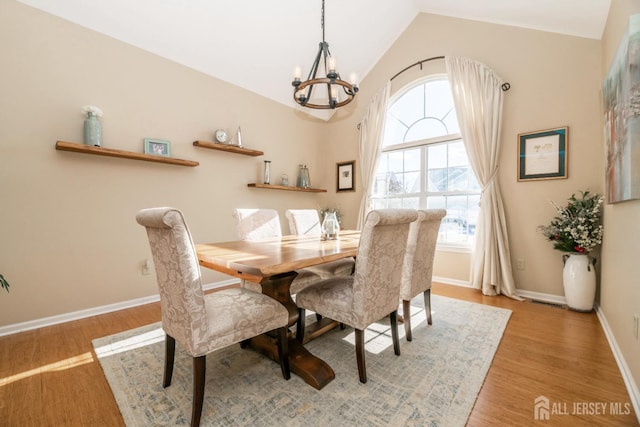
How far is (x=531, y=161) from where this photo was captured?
298 cm

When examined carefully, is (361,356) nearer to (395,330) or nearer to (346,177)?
(395,330)

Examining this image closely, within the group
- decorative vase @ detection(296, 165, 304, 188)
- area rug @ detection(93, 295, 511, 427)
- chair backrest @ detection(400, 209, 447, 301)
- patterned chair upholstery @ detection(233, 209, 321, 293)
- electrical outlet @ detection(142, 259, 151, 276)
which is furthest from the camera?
decorative vase @ detection(296, 165, 304, 188)

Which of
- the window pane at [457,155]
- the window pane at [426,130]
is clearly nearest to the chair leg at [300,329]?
the window pane at [457,155]

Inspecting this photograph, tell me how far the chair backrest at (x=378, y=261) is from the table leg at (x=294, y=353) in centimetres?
36

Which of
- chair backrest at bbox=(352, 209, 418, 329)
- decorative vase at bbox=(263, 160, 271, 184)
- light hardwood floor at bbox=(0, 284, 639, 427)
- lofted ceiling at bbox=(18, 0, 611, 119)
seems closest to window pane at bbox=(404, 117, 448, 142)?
lofted ceiling at bbox=(18, 0, 611, 119)

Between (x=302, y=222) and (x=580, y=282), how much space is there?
8.85 ft

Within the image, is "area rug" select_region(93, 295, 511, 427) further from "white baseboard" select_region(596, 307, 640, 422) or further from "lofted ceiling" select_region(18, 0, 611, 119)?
"lofted ceiling" select_region(18, 0, 611, 119)

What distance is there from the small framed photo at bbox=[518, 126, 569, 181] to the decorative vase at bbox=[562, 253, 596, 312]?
86cm

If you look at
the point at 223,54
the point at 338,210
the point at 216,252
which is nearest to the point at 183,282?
the point at 216,252

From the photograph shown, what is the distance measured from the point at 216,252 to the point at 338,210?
10.5 feet

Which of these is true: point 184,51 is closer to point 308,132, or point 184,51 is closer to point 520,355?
point 308,132

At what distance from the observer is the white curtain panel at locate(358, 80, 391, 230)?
13.5ft

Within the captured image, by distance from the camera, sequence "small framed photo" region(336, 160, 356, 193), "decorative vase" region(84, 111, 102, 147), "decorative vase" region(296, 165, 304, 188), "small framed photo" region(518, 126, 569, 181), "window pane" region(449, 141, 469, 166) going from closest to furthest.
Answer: "decorative vase" region(84, 111, 102, 147) < "small framed photo" region(518, 126, 569, 181) < "window pane" region(449, 141, 469, 166) < "decorative vase" region(296, 165, 304, 188) < "small framed photo" region(336, 160, 356, 193)

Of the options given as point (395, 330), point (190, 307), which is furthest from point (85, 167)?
point (395, 330)
